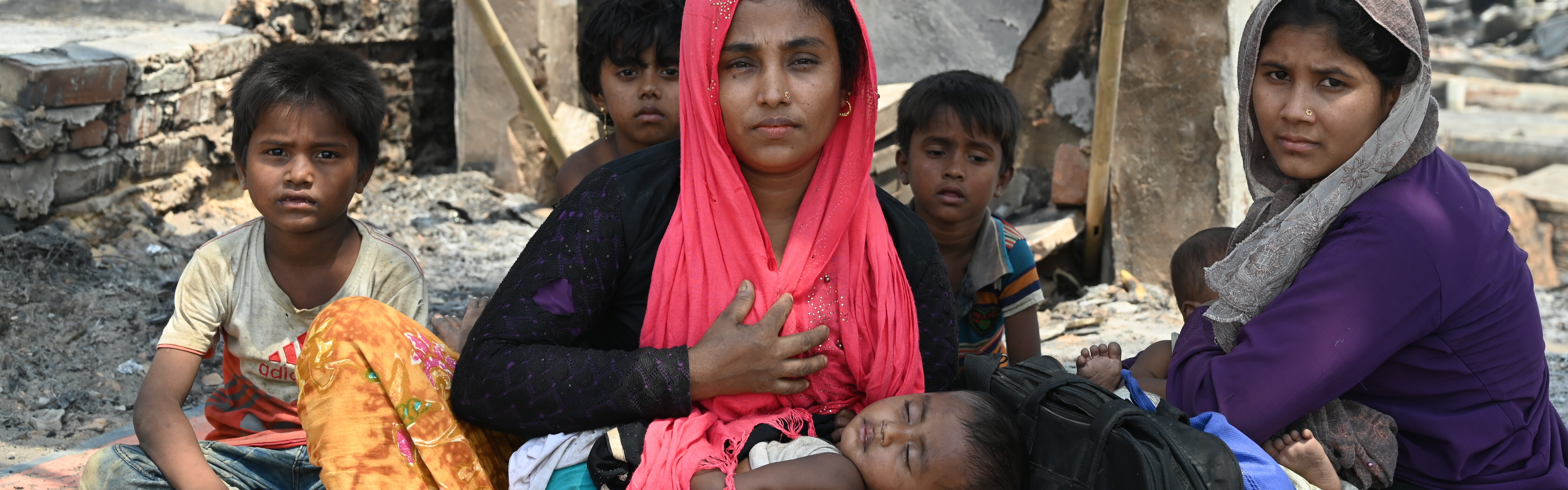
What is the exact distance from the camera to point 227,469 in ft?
7.36

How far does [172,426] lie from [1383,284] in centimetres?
242

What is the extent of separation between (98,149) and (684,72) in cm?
371

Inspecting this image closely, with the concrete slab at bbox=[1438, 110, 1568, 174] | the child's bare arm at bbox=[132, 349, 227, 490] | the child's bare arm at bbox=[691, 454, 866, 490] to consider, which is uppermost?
the child's bare arm at bbox=[691, 454, 866, 490]

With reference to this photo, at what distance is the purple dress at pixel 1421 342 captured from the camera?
1.89 m

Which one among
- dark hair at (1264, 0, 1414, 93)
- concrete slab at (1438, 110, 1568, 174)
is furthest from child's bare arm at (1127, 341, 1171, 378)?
concrete slab at (1438, 110, 1568, 174)

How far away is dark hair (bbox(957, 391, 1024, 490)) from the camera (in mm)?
1940

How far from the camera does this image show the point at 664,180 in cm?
215

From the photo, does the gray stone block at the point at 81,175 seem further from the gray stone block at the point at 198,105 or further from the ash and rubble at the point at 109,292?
the gray stone block at the point at 198,105

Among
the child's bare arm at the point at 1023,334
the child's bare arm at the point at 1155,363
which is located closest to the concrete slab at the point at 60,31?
the child's bare arm at the point at 1023,334

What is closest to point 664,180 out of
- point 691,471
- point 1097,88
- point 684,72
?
point 684,72

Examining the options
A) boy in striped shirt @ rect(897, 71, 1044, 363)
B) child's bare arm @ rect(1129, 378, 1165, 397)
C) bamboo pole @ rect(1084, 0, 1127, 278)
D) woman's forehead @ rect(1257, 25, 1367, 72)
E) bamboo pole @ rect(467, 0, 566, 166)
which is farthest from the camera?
bamboo pole @ rect(467, 0, 566, 166)

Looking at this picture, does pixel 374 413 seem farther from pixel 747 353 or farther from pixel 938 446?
pixel 938 446

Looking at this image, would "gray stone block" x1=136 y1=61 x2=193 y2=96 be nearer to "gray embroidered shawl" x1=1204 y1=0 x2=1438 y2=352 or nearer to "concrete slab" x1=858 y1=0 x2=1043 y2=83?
"concrete slab" x1=858 y1=0 x2=1043 y2=83

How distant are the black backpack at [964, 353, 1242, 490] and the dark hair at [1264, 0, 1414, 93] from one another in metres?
0.76
